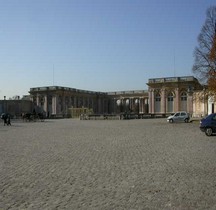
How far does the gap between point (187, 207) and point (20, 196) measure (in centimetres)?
308

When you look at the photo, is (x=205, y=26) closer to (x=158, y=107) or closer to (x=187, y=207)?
(x=187, y=207)

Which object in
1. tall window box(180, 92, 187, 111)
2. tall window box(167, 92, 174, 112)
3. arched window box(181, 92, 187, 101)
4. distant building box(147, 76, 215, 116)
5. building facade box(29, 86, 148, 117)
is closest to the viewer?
tall window box(180, 92, 187, 111)

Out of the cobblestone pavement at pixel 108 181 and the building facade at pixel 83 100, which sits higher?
the building facade at pixel 83 100

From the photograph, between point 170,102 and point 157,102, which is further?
point 157,102

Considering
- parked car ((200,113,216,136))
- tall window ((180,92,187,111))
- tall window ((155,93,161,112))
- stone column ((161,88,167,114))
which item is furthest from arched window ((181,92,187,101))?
parked car ((200,113,216,136))

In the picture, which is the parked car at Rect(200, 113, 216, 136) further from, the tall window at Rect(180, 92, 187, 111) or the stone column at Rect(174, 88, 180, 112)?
the stone column at Rect(174, 88, 180, 112)

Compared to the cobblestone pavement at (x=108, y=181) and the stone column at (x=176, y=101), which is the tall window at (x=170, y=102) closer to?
the stone column at (x=176, y=101)

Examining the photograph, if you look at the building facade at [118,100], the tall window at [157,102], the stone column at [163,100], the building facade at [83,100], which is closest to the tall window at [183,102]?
the building facade at [118,100]

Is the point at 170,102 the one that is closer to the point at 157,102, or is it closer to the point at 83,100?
the point at 157,102

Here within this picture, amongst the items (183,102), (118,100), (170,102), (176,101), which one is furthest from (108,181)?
(118,100)

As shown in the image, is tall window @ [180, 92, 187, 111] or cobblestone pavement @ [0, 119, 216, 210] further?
tall window @ [180, 92, 187, 111]

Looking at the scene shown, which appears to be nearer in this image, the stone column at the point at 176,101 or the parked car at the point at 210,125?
the parked car at the point at 210,125

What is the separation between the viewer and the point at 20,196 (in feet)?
22.7

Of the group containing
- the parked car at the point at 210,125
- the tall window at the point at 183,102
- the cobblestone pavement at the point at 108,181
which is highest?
the tall window at the point at 183,102
